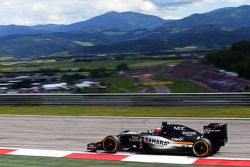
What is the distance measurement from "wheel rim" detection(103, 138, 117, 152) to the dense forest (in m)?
20.1

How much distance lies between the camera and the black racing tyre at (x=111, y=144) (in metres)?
9.47

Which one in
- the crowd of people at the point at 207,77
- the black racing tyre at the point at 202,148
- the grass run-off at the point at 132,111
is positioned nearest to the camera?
the black racing tyre at the point at 202,148

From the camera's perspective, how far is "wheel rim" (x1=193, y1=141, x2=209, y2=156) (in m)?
8.52

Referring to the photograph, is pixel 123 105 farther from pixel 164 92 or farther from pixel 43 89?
pixel 43 89

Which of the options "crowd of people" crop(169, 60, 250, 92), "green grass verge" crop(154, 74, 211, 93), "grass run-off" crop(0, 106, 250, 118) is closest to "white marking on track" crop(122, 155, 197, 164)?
"grass run-off" crop(0, 106, 250, 118)

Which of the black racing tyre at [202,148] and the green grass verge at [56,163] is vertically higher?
the black racing tyre at [202,148]

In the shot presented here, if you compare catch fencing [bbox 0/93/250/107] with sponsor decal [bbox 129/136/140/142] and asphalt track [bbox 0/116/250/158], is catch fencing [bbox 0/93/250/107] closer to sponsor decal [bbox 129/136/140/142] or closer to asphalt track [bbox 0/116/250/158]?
asphalt track [bbox 0/116/250/158]

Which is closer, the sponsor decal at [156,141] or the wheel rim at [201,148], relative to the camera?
the wheel rim at [201,148]

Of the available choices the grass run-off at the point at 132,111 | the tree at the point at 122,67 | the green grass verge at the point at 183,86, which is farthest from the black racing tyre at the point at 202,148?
the tree at the point at 122,67

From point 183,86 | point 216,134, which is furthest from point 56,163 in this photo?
point 183,86

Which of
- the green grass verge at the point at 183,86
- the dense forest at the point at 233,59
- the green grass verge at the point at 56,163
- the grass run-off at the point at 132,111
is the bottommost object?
the green grass verge at the point at 56,163

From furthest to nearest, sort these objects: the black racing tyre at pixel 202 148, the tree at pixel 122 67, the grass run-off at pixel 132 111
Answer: the tree at pixel 122 67 → the grass run-off at pixel 132 111 → the black racing tyre at pixel 202 148

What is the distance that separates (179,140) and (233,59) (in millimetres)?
26434

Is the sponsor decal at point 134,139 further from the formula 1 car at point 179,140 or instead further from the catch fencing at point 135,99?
the catch fencing at point 135,99
